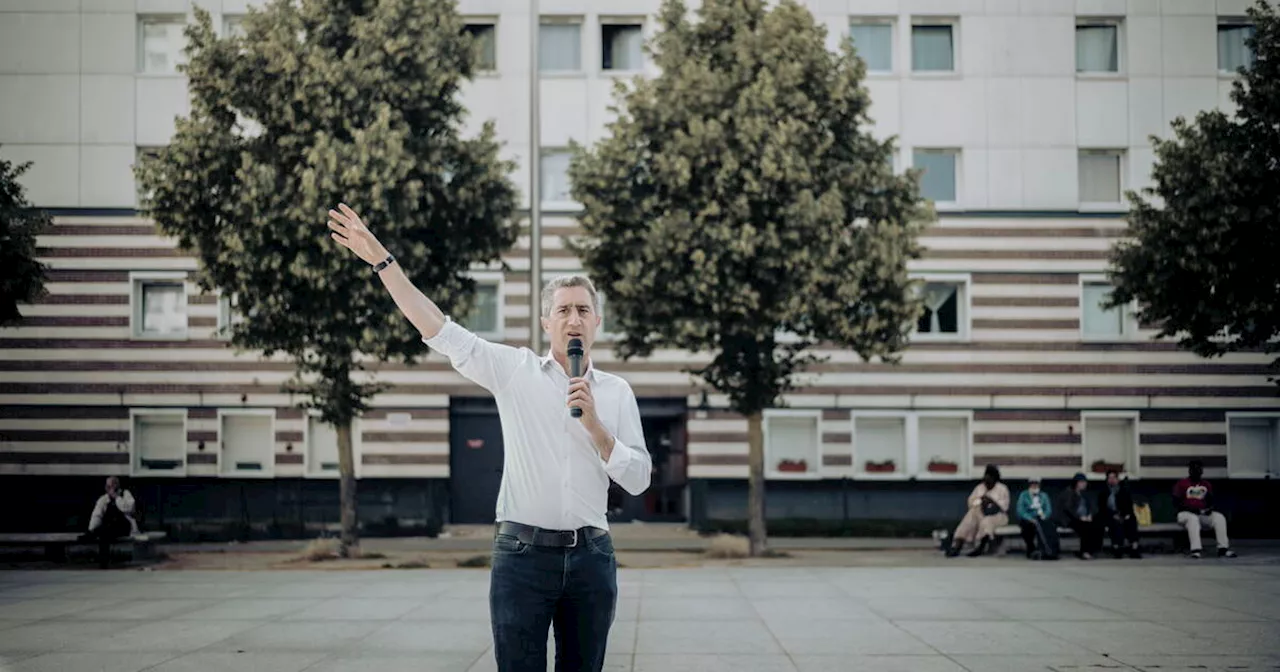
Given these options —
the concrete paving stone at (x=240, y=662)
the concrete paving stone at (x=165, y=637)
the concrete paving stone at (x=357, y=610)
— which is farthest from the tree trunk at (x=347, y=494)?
the concrete paving stone at (x=240, y=662)

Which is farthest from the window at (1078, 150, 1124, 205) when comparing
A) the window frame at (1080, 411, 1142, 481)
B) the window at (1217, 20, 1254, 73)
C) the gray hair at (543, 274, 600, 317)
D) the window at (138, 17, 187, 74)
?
the gray hair at (543, 274, 600, 317)

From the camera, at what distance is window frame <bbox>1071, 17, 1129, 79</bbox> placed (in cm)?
2895

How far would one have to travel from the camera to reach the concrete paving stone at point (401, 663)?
9570mm

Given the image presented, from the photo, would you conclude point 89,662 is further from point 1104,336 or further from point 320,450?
point 1104,336

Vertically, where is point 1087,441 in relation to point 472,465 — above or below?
above

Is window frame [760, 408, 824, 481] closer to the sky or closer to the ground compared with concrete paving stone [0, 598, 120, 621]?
closer to the sky

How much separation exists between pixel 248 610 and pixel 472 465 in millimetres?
15317

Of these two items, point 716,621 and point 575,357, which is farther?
point 716,621

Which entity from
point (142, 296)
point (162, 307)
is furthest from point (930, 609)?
point (142, 296)

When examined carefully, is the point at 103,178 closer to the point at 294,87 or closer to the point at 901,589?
→ the point at 294,87

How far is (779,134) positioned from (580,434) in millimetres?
15907

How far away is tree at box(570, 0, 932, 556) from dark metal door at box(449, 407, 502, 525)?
26.1 feet

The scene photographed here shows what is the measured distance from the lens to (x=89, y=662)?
9844 mm

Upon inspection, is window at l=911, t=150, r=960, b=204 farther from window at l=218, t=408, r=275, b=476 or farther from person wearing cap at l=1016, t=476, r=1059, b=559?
window at l=218, t=408, r=275, b=476
